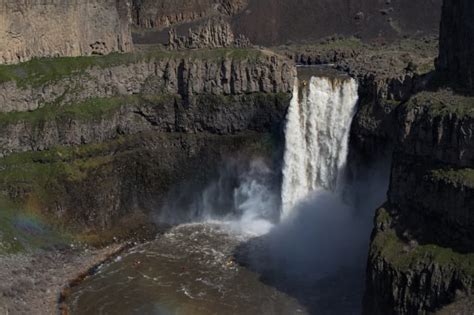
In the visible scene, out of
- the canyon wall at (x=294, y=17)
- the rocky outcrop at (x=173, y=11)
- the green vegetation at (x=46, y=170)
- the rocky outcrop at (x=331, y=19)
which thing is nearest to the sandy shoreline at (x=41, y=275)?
the green vegetation at (x=46, y=170)

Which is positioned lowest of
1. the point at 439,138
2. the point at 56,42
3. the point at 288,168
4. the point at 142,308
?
the point at 142,308

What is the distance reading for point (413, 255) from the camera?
36375mm

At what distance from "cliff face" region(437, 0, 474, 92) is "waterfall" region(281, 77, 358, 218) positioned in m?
10.9

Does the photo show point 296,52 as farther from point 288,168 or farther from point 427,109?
point 427,109

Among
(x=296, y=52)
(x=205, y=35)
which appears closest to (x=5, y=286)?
(x=205, y=35)

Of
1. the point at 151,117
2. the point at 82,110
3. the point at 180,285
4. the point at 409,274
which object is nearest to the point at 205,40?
the point at 151,117

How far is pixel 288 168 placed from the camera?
5669cm

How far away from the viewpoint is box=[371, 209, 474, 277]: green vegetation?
113 feet

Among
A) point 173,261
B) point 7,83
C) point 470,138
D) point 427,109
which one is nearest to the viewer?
point 470,138

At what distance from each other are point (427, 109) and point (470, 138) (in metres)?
3.35

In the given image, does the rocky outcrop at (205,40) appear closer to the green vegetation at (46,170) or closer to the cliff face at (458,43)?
the green vegetation at (46,170)

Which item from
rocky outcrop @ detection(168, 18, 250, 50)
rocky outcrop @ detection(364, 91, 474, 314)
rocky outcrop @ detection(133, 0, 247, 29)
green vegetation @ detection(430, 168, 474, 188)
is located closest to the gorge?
rocky outcrop @ detection(168, 18, 250, 50)

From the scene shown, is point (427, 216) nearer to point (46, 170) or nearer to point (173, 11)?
point (46, 170)

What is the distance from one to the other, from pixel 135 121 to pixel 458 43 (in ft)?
83.0
